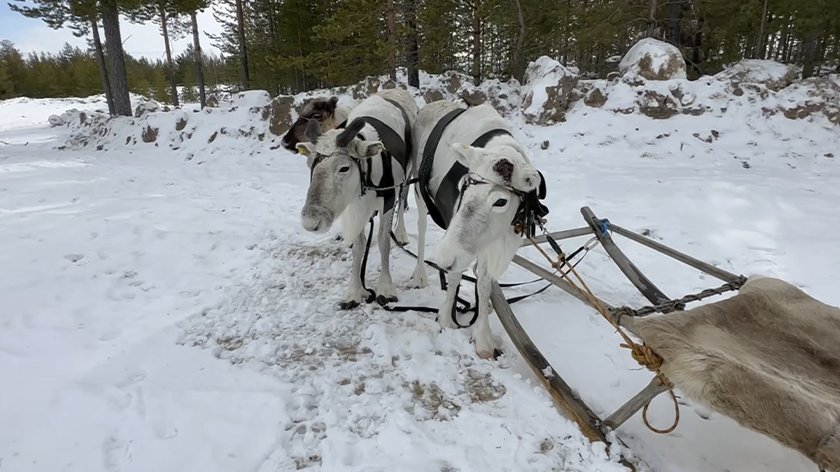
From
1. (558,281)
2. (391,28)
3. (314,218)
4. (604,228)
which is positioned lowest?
(558,281)

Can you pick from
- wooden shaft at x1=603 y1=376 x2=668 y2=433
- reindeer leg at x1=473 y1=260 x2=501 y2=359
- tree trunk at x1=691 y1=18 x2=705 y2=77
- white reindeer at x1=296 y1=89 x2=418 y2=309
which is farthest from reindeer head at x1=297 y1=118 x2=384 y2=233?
tree trunk at x1=691 y1=18 x2=705 y2=77

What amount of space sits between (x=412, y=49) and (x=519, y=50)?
127 inches

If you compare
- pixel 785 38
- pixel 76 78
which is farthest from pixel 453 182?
pixel 76 78

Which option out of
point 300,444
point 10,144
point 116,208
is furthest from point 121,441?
point 10,144

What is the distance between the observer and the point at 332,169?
9.73ft

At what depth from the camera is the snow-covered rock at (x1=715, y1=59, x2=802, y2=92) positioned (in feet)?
30.8

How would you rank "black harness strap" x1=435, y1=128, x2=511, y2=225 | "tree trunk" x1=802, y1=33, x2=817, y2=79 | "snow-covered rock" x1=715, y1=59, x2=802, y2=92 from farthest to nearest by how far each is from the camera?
"tree trunk" x1=802, y1=33, x2=817, y2=79
"snow-covered rock" x1=715, y1=59, x2=802, y2=92
"black harness strap" x1=435, y1=128, x2=511, y2=225

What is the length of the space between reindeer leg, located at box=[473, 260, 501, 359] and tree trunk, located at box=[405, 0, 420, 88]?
407 inches

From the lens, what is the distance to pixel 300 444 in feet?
7.14

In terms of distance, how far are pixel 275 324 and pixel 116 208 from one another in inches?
175

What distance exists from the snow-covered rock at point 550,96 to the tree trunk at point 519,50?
155 centimetres

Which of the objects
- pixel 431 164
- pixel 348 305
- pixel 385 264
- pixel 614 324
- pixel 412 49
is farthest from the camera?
pixel 412 49

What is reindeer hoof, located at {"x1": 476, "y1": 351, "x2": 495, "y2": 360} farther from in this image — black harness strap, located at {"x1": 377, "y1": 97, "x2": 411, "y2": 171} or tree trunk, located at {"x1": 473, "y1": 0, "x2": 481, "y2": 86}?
tree trunk, located at {"x1": 473, "y1": 0, "x2": 481, "y2": 86}

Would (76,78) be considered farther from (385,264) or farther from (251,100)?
(385,264)
